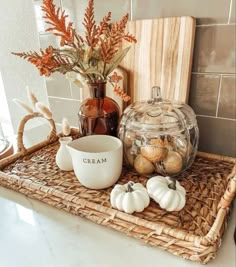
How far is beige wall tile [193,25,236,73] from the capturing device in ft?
1.96

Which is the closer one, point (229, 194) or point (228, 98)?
point (229, 194)

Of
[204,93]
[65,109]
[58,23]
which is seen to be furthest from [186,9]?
[65,109]

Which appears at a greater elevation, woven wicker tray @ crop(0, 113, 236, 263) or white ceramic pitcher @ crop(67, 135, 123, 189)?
white ceramic pitcher @ crop(67, 135, 123, 189)

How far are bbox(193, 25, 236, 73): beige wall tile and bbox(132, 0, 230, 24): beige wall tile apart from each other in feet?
0.07

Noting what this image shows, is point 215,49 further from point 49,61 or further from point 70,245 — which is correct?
point 70,245

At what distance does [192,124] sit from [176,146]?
0.07m

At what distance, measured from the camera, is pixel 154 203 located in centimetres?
51

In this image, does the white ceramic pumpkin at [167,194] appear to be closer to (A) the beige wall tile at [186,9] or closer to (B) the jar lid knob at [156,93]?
(B) the jar lid knob at [156,93]

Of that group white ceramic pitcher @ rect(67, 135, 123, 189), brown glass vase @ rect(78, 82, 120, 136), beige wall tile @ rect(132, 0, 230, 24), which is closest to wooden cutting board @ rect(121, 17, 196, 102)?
beige wall tile @ rect(132, 0, 230, 24)

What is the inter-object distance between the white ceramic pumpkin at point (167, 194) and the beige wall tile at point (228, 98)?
28cm

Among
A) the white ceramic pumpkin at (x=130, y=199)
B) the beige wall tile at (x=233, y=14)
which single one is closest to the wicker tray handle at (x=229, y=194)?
the white ceramic pumpkin at (x=130, y=199)

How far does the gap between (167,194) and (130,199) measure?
0.23ft

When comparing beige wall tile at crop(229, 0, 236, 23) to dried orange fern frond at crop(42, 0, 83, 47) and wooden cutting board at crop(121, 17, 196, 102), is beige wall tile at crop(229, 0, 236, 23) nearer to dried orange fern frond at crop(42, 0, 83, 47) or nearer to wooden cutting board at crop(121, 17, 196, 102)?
wooden cutting board at crop(121, 17, 196, 102)

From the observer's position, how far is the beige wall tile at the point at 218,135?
0.67 m
